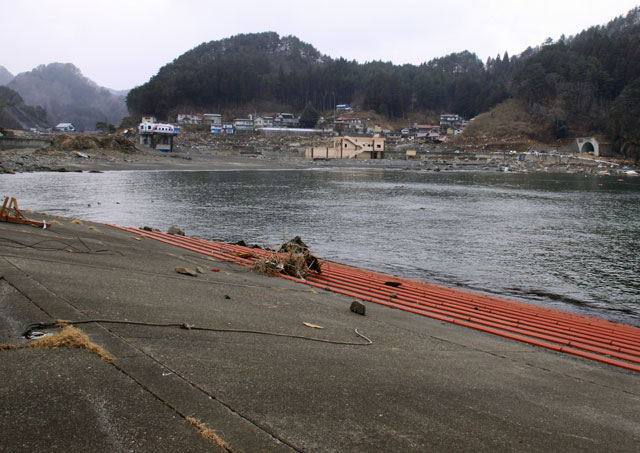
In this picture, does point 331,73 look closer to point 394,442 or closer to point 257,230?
point 257,230

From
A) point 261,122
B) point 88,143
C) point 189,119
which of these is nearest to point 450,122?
point 261,122

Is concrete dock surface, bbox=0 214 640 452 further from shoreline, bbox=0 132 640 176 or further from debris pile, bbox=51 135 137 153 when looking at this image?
debris pile, bbox=51 135 137 153

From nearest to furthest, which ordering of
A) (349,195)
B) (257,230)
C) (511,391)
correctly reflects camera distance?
(511,391) → (257,230) → (349,195)

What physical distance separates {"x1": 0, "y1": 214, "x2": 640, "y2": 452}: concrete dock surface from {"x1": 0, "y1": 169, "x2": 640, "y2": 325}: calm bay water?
7.98 m

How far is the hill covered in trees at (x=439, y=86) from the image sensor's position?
120 meters

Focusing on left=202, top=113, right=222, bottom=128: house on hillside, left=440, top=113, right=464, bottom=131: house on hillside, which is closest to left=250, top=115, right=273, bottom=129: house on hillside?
left=202, top=113, right=222, bottom=128: house on hillside

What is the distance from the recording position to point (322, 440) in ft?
10.2

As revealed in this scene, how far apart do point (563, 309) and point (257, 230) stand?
14.0 m

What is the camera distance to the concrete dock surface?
119 inches

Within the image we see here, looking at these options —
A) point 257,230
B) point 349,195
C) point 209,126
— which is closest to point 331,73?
point 209,126

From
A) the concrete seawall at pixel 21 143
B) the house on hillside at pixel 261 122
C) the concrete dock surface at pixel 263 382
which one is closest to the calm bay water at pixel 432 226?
the concrete dock surface at pixel 263 382

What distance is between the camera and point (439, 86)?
525 feet

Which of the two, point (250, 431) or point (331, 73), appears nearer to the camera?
point (250, 431)

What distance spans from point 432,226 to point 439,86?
148828mm
